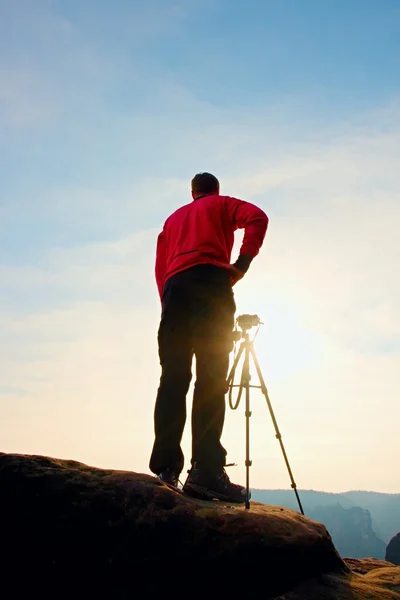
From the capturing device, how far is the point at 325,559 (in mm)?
5332

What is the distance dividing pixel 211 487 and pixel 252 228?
3375 mm

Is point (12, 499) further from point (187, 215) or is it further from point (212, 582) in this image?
point (187, 215)

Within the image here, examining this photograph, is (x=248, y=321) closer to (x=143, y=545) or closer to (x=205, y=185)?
(x=205, y=185)

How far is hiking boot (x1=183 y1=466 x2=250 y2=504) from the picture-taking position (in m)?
5.95

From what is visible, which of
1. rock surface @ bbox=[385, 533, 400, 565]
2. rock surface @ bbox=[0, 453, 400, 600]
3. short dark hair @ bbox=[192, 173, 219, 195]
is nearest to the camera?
rock surface @ bbox=[0, 453, 400, 600]

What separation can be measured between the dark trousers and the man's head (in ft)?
4.99

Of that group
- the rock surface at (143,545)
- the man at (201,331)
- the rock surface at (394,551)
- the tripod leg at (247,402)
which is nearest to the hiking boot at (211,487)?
the man at (201,331)

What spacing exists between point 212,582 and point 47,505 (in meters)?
1.77

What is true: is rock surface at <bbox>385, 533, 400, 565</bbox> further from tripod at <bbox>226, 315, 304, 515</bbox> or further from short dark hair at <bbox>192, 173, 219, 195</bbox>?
short dark hair at <bbox>192, 173, 219, 195</bbox>

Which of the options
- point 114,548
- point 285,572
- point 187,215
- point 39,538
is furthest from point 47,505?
point 187,215

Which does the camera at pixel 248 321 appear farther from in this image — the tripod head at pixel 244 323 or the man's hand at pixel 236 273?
the man's hand at pixel 236 273

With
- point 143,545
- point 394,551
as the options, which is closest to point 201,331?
point 143,545

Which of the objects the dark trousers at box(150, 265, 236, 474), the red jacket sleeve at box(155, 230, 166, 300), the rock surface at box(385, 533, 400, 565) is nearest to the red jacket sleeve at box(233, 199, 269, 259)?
the dark trousers at box(150, 265, 236, 474)

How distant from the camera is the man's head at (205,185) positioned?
7625 millimetres
